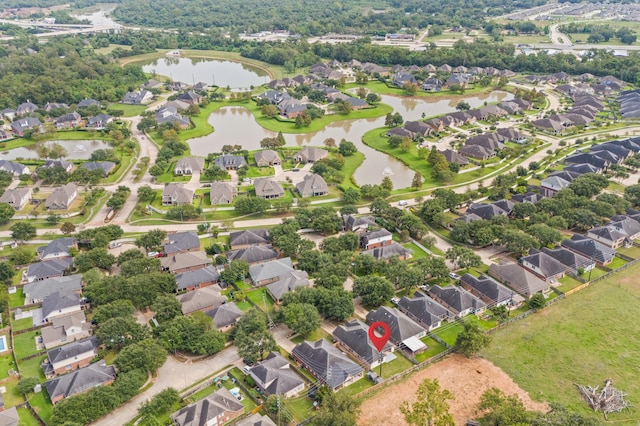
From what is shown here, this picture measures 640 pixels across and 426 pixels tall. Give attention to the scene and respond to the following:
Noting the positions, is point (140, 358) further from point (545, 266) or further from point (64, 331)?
point (545, 266)

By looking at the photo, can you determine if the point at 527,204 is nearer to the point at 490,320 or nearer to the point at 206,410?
the point at 490,320

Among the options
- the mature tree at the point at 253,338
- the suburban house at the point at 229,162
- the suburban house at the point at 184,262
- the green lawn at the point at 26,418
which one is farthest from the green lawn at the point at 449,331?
the suburban house at the point at 229,162

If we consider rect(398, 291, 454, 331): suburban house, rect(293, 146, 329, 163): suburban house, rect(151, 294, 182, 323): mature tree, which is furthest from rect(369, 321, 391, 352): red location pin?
Answer: rect(293, 146, 329, 163): suburban house

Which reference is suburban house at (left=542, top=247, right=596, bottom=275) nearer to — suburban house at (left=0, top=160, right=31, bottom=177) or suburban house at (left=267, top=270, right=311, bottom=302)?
suburban house at (left=267, top=270, right=311, bottom=302)

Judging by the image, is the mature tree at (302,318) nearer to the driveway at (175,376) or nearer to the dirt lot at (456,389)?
the driveway at (175,376)

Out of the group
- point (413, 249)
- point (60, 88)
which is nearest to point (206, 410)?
point (413, 249)

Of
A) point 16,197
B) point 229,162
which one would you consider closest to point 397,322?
point 229,162

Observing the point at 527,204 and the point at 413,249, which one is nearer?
the point at 413,249
